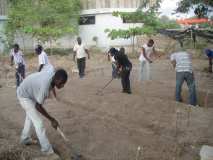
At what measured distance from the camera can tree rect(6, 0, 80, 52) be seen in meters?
23.5

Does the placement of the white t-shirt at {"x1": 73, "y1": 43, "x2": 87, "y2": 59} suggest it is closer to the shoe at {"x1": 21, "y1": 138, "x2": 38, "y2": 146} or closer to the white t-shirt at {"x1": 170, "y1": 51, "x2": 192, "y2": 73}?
the white t-shirt at {"x1": 170, "y1": 51, "x2": 192, "y2": 73}

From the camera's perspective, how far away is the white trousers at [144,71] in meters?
14.6

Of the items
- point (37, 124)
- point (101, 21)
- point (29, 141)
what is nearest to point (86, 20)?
point (101, 21)

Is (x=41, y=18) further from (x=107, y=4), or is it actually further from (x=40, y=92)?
(x=40, y=92)

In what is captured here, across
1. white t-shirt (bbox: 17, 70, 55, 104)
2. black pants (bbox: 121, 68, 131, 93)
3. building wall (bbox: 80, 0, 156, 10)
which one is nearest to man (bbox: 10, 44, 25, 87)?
black pants (bbox: 121, 68, 131, 93)

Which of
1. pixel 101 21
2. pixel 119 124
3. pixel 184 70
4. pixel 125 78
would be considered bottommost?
pixel 119 124

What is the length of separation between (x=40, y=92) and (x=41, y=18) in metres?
18.1

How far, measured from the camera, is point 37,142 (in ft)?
24.9

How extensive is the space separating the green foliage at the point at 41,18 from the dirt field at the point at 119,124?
9189 millimetres

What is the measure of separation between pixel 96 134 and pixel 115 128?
1.61ft

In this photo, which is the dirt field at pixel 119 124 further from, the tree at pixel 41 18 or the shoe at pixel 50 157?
the tree at pixel 41 18

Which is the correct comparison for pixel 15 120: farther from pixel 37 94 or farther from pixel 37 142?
pixel 37 94

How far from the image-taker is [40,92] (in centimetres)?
650

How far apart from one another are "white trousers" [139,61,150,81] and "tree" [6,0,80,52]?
8.97 metres
